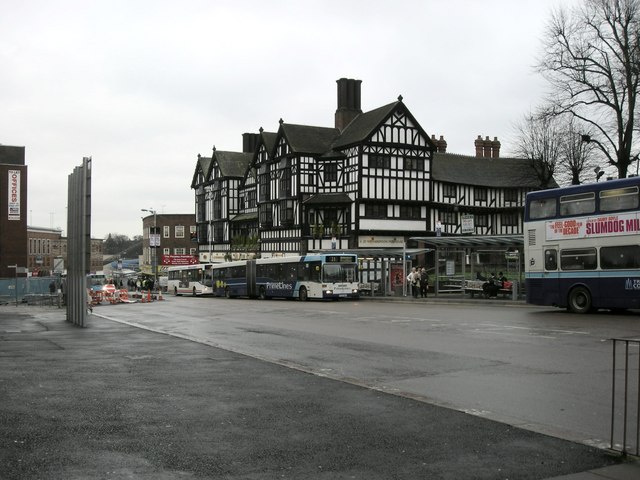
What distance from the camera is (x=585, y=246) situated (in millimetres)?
22297

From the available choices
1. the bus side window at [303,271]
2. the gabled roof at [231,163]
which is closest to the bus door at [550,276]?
the bus side window at [303,271]

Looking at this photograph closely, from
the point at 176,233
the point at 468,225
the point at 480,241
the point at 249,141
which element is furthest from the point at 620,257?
the point at 176,233

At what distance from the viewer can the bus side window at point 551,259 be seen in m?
23.2

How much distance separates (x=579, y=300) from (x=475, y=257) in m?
12.5

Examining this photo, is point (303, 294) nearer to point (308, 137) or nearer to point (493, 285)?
point (493, 285)

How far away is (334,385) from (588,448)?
4023mm

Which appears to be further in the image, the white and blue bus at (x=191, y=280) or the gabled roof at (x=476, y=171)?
the gabled roof at (x=476, y=171)

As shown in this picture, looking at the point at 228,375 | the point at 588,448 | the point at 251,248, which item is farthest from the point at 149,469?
the point at 251,248

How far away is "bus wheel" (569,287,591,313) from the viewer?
22406mm

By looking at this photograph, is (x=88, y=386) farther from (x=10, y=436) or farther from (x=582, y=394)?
(x=582, y=394)

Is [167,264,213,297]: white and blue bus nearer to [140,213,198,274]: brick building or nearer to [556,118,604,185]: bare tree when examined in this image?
[556,118,604,185]: bare tree

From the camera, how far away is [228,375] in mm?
10336

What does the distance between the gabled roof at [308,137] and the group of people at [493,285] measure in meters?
27.8

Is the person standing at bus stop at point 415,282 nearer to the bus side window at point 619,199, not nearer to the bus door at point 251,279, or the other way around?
the bus door at point 251,279
